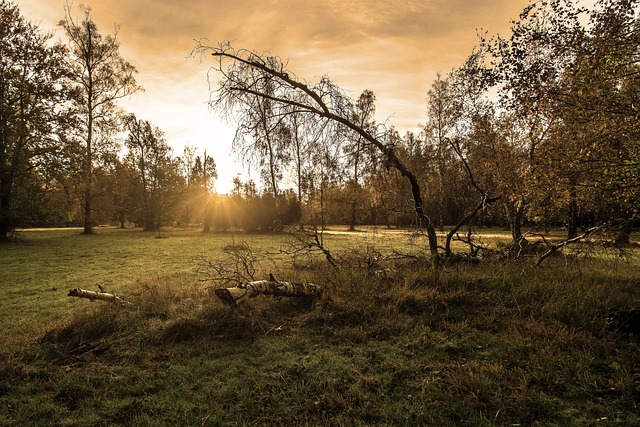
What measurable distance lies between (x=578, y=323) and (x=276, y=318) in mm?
5006

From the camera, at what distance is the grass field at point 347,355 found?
3.49 m

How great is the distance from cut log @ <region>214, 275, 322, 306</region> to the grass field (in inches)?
9.5

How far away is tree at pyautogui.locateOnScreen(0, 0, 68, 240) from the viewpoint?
21.7 metres

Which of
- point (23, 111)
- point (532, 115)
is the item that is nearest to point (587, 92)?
point (532, 115)

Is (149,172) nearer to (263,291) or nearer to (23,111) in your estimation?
(23,111)

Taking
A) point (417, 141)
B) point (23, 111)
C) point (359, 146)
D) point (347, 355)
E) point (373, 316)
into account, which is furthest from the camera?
point (417, 141)

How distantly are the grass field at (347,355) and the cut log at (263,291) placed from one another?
24 centimetres

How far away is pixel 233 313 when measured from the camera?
590cm

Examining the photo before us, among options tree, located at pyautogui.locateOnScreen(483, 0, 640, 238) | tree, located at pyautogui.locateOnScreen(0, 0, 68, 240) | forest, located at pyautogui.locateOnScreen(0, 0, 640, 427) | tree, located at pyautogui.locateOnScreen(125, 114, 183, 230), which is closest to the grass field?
forest, located at pyautogui.locateOnScreen(0, 0, 640, 427)

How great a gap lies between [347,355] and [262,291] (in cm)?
217

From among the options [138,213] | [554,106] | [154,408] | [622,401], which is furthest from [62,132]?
[622,401]

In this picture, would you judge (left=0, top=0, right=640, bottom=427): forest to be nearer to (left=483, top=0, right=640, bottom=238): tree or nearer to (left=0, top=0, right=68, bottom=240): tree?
(left=483, top=0, right=640, bottom=238): tree

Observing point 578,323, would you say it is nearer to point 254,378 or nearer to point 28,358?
point 254,378

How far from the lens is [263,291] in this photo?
6.18 m
